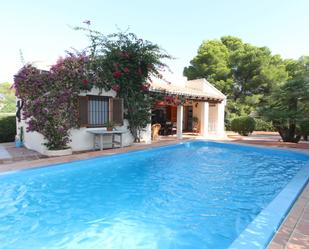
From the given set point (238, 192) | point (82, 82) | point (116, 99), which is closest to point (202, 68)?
point (116, 99)

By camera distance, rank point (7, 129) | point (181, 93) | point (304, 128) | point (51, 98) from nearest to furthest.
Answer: point (51, 98) → point (7, 129) → point (181, 93) → point (304, 128)

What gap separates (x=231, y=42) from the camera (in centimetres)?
3123

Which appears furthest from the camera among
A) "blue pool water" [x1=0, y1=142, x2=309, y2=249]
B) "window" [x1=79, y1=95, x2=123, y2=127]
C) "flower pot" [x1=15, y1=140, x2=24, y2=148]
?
"flower pot" [x1=15, y1=140, x2=24, y2=148]

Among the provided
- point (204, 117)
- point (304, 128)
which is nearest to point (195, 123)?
point (204, 117)

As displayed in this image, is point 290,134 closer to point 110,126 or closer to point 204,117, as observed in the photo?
point 204,117

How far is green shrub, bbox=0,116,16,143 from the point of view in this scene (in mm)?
12625

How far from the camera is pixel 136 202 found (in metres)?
5.30

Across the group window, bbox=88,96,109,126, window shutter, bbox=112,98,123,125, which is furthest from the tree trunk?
window, bbox=88,96,109,126

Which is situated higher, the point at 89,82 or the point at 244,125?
the point at 89,82

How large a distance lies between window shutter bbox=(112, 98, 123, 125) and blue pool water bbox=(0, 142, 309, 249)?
2754 mm

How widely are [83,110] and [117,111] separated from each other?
184 centimetres

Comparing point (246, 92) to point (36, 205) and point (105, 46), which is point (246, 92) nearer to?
point (105, 46)

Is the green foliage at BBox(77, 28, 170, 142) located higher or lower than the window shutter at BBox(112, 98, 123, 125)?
higher

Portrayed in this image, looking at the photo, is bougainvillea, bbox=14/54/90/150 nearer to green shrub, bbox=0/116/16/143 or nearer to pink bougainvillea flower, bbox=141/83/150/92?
pink bougainvillea flower, bbox=141/83/150/92
